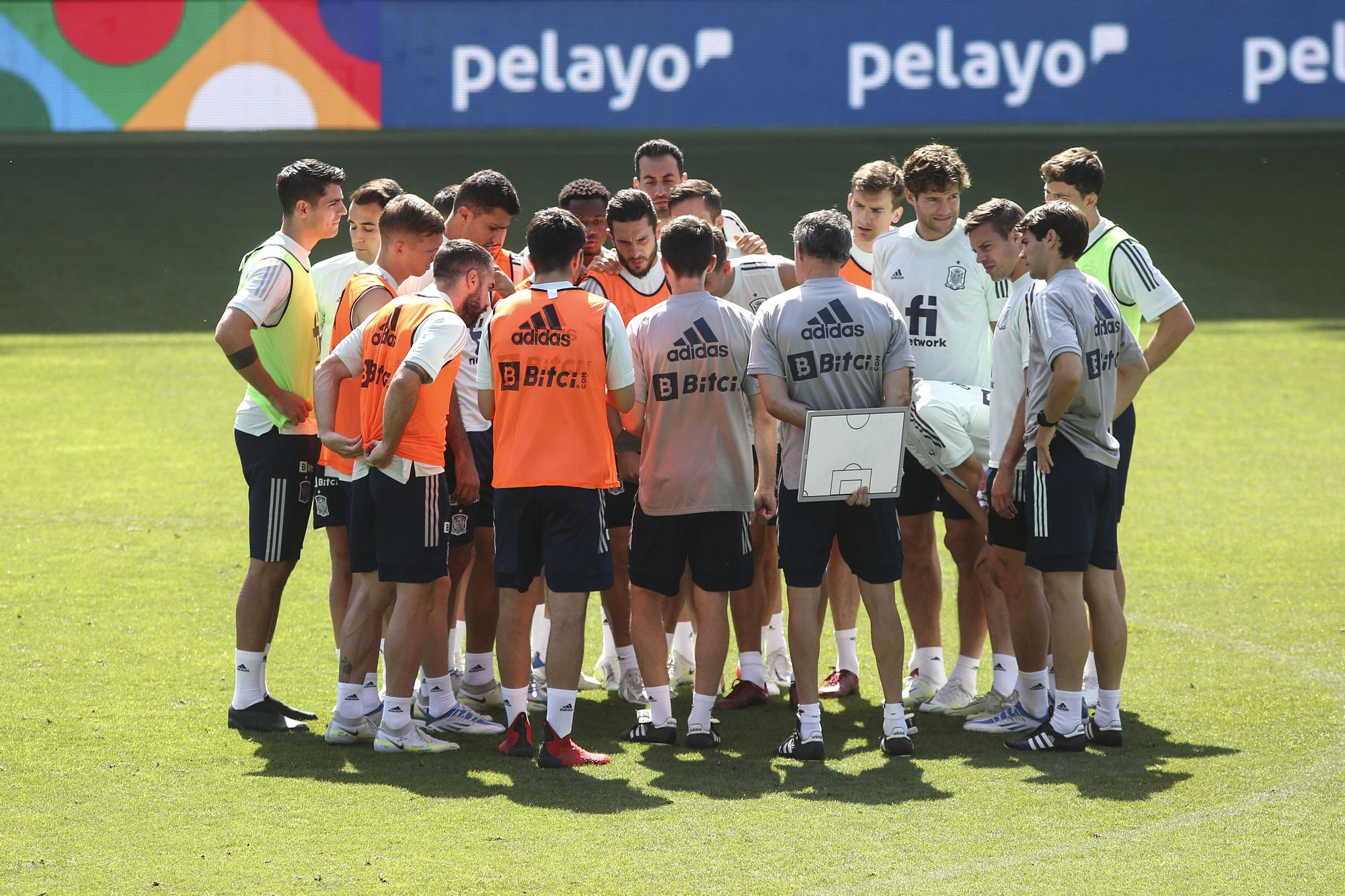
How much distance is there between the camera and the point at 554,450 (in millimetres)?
5453

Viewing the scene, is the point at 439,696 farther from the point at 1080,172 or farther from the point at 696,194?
the point at 1080,172

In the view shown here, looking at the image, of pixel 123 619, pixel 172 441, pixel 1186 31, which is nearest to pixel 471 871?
pixel 123 619

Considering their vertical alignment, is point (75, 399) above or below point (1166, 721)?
above

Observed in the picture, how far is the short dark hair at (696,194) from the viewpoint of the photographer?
648 centimetres

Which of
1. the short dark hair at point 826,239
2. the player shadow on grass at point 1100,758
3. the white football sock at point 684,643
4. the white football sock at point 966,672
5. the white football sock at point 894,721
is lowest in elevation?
the player shadow on grass at point 1100,758

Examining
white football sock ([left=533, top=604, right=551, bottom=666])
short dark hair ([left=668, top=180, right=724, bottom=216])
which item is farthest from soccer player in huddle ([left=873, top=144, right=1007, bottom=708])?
white football sock ([left=533, top=604, right=551, bottom=666])

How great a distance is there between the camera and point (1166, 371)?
12938mm

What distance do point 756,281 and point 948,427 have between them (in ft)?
3.74

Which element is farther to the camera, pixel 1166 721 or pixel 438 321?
pixel 1166 721

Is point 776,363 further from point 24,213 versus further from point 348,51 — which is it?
point 24,213

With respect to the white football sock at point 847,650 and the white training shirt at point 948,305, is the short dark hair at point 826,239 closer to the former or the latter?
the white training shirt at point 948,305

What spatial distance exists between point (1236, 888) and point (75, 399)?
1018 cm

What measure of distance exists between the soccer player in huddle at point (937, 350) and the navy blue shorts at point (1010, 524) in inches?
14.9

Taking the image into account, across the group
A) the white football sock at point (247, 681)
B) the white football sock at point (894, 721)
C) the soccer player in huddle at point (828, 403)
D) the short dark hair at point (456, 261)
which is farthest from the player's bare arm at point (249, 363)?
the white football sock at point (894, 721)
